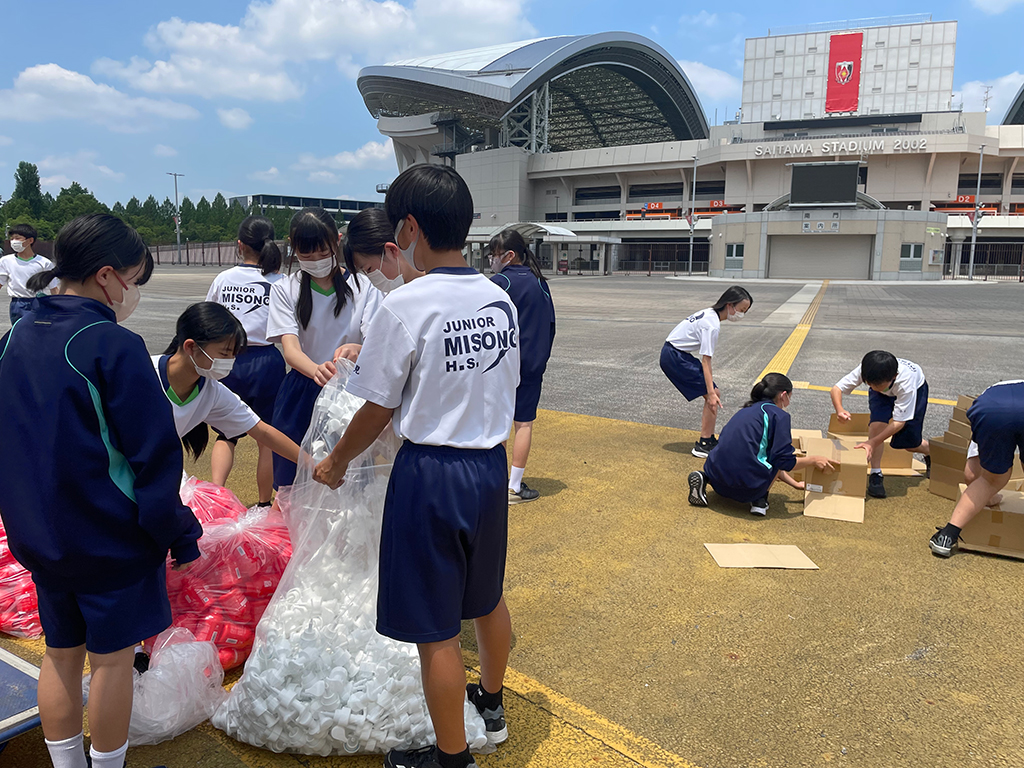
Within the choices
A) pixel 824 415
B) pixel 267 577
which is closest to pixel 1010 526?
pixel 824 415

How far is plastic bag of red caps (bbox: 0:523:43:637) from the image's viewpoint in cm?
284

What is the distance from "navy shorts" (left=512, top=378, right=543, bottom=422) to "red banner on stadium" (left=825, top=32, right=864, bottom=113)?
7276cm

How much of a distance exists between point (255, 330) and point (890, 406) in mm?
4314

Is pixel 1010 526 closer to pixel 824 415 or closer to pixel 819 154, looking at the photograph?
pixel 824 415

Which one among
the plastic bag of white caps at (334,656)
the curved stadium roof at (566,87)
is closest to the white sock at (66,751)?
the plastic bag of white caps at (334,656)

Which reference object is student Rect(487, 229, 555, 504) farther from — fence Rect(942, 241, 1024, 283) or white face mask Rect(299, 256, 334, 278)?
fence Rect(942, 241, 1024, 283)

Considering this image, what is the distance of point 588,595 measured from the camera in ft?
10.7

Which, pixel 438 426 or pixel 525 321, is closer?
pixel 438 426

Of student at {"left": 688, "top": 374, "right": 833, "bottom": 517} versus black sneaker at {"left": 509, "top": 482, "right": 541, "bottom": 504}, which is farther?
black sneaker at {"left": 509, "top": 482, "right": 541, "bottom": 504}

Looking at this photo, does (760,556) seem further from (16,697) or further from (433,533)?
(16,697)

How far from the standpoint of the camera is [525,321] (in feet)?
14.1

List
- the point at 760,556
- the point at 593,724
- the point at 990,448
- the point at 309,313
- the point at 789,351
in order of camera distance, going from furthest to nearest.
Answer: the point at 789,351, the point at 760,556, the point at 990,448, the point at 309,313, the point at 593,724

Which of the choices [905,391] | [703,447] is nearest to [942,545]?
[905,391]

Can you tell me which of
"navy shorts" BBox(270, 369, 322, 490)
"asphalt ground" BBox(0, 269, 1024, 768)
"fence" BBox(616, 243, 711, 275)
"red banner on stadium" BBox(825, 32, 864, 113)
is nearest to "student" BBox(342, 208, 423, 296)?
"navy shorts" BBox(270, 369, 322, 490)
